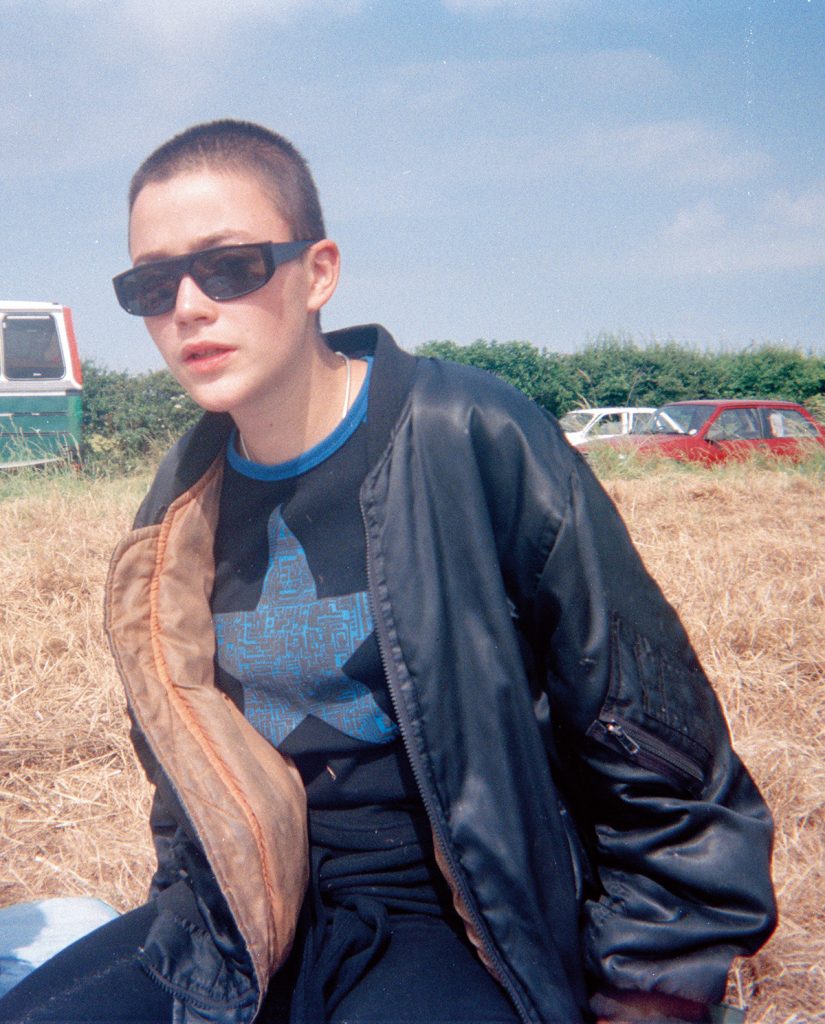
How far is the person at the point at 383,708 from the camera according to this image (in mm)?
1318

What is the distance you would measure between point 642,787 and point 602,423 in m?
9.77

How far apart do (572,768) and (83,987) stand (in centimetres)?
83

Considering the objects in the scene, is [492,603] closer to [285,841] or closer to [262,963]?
[285,841]

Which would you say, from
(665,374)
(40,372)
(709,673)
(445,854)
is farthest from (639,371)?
(445,854)

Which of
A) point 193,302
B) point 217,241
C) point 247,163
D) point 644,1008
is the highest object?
point 247,163

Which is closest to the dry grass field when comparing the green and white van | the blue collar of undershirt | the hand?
the hand

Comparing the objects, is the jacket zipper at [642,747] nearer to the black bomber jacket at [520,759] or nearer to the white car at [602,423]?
the black bomber jacket at [520,759]

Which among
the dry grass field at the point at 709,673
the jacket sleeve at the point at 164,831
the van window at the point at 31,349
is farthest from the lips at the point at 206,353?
the van window at the point at 31,349

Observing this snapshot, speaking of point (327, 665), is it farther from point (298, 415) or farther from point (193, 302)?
point (193, 302)

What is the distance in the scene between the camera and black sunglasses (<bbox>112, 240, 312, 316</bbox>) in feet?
5.08

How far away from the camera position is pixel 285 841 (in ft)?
4.78

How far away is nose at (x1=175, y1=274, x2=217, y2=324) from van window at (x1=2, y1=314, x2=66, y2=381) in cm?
1103

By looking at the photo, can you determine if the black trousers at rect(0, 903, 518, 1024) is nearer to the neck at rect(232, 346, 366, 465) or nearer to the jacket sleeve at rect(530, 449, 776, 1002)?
the jacket sleeve at rect(530, 449, 776, 1002)

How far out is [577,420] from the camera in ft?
38.2
